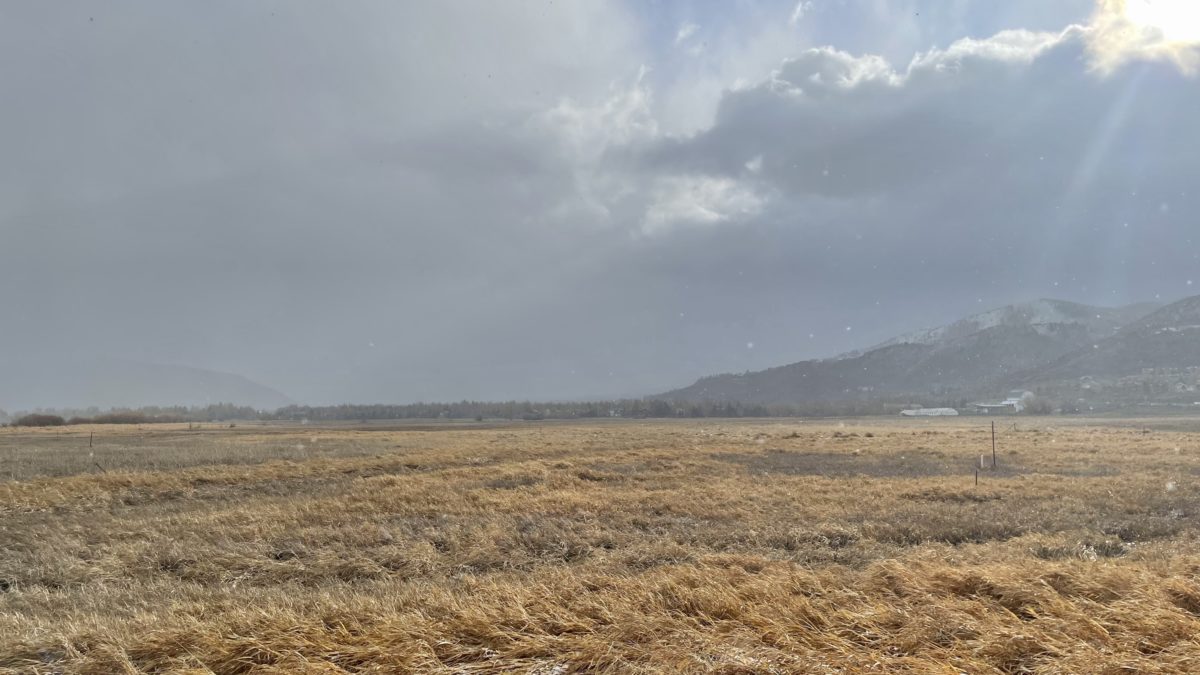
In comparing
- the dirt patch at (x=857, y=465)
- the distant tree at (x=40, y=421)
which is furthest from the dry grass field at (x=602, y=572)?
the distant tree at (x=40, y=421)

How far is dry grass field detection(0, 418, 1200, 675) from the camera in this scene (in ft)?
20.3

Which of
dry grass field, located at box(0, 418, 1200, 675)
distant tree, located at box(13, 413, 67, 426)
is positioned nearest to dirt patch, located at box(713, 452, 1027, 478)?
dry grass field, located at box(0, 418, 1200, 675)

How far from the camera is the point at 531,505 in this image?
2111cm

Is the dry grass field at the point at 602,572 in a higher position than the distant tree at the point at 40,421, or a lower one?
higher

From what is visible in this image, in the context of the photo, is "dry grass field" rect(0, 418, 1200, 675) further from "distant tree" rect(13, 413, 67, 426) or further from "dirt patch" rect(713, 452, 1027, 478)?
"distant tree" rect(13, 413, 67, 426)

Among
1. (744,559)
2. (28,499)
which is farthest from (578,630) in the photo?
(28,499)

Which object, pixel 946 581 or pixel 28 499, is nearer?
pixel 946 581

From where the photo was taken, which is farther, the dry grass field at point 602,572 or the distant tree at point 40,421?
the distant tree at point 40,421

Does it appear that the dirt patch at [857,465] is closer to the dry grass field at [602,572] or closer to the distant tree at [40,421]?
the dry grass field at [602,572]

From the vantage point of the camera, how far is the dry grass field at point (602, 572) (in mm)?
6191

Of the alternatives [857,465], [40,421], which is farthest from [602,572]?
[40,421]

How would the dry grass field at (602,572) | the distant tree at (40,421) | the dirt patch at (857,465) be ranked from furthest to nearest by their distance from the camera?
the distant tree at (40,421) → the dirt patch at (857,465) → the dry grass field at (602,572)

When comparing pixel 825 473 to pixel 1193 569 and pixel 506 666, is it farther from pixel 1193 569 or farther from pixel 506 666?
pixel 506 666

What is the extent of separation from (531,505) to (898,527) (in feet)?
36.5
